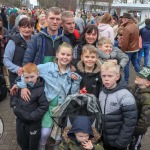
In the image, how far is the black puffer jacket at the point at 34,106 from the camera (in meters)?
2.95

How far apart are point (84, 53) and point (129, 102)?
0.88 metres

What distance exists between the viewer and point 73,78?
9.93 feet

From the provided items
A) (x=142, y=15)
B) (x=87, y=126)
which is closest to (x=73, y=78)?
(x=87, y=126)

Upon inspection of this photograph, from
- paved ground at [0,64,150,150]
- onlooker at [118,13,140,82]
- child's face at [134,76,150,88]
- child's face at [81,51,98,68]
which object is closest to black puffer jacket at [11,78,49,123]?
child's face at [81,51,98,68]

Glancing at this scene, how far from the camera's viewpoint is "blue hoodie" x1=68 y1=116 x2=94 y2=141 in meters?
2.53

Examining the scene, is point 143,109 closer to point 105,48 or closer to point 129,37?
point 105,48

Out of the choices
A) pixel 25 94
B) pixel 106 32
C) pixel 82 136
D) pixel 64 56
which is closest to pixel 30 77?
pixel 25 94

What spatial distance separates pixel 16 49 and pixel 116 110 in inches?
69.0


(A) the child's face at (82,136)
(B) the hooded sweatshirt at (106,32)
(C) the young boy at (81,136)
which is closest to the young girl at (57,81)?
(C) the young boy at (81,136)

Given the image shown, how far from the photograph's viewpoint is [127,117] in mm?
2707

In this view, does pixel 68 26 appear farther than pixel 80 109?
A: Yes

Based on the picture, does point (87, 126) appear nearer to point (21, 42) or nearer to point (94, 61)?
point (94, 61)

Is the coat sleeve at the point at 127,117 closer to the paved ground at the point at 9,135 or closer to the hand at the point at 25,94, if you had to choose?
the hand at the point at 25,94

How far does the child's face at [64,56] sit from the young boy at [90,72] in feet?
0.70
